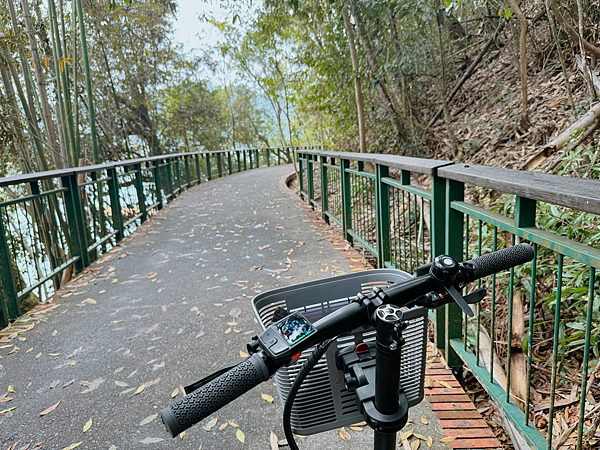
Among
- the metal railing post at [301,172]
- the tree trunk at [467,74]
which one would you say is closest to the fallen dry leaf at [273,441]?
the metal railing post at [301,172]

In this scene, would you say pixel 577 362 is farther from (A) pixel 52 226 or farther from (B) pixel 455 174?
(A) pixel 52 226

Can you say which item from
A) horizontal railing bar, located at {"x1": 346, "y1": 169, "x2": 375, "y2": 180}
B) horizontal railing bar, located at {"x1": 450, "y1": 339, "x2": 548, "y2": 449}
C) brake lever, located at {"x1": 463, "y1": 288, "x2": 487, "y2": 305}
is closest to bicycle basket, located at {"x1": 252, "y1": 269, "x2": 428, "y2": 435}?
Answer: brake lever, located at {"x1": 463, "y1": 288, "x2": 487, "y2": 305}

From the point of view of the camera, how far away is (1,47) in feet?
16.2

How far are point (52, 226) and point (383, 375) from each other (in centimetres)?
447

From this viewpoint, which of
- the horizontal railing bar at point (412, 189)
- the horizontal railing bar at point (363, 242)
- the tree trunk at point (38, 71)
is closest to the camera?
the horizontal railing bar at point (412, 189)

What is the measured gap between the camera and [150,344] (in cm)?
309

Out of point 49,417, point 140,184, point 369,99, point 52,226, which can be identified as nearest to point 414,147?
point 369,99

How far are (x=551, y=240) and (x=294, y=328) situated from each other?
3.61 feet

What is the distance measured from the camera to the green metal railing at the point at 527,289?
56.8 inches

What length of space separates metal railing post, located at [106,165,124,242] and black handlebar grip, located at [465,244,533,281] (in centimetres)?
601

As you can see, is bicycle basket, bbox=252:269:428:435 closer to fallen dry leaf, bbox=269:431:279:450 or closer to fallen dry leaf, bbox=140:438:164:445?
fallen dry leaf, bbox=269:431:279:450

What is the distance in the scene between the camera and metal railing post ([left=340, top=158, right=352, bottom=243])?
5207 mm

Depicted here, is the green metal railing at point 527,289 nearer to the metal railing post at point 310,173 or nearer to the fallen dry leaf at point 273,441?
the fallen dry leaf at point 273,441

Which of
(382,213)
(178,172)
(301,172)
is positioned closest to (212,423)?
(382,213)
